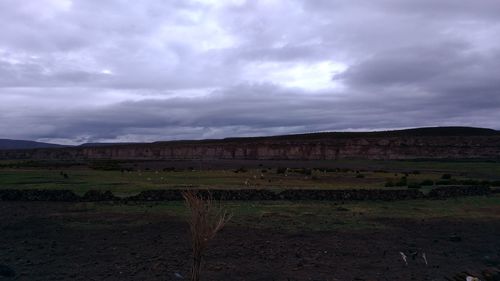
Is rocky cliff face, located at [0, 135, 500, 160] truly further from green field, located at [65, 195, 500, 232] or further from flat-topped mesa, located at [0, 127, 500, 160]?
green field, located at [65, 195, 500, 232]

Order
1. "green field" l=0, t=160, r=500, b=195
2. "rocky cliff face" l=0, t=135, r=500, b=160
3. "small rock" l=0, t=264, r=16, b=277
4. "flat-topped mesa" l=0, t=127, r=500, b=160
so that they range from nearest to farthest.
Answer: "small rock" l=0, t=264, r=16, b=277, "green field" l=0, t=160, r=500, b=195, "rocky cliff face" l=0, t=135, r=500, b=160, "flat-topped mesa" l=0, t=127, r=500, b=160

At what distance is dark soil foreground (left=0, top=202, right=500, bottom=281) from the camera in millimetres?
11977

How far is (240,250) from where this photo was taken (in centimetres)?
1413

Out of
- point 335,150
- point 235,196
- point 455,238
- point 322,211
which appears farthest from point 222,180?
point 335,150

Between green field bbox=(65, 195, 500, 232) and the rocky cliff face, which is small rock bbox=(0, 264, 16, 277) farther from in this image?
the rocky cliff face

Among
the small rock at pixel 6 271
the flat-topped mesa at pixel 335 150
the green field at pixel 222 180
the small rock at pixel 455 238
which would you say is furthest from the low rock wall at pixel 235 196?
the flat-topped mesa at pixel 335 150

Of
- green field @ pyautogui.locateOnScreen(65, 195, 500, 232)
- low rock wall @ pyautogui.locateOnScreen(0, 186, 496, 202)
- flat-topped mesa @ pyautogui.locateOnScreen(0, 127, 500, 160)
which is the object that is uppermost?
flat-topped mesa @ pyautogui.locateOnScreen(0, 127, 500, 160)

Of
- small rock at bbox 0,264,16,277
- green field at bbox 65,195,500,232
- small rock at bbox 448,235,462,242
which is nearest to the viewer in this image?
small rock at bbox 0,264,16,277

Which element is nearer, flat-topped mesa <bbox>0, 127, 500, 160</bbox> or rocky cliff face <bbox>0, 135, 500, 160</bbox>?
rocky cliff face <bbox>0, 135, 500, 160</bbox>

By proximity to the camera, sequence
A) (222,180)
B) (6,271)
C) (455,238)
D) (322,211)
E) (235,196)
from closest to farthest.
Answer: (6,271), (455,238), (322,211), (235,196), (222,180)

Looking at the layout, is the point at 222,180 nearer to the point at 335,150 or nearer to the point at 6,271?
the point at 6,271

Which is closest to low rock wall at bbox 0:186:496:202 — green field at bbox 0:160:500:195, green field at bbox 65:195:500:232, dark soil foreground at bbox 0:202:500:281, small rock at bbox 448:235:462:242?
green field at bbox 65:195:500:232

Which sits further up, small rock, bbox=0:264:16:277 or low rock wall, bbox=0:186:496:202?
low rock wall, bbox=0:186:496:202

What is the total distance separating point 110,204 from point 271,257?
474 inches
